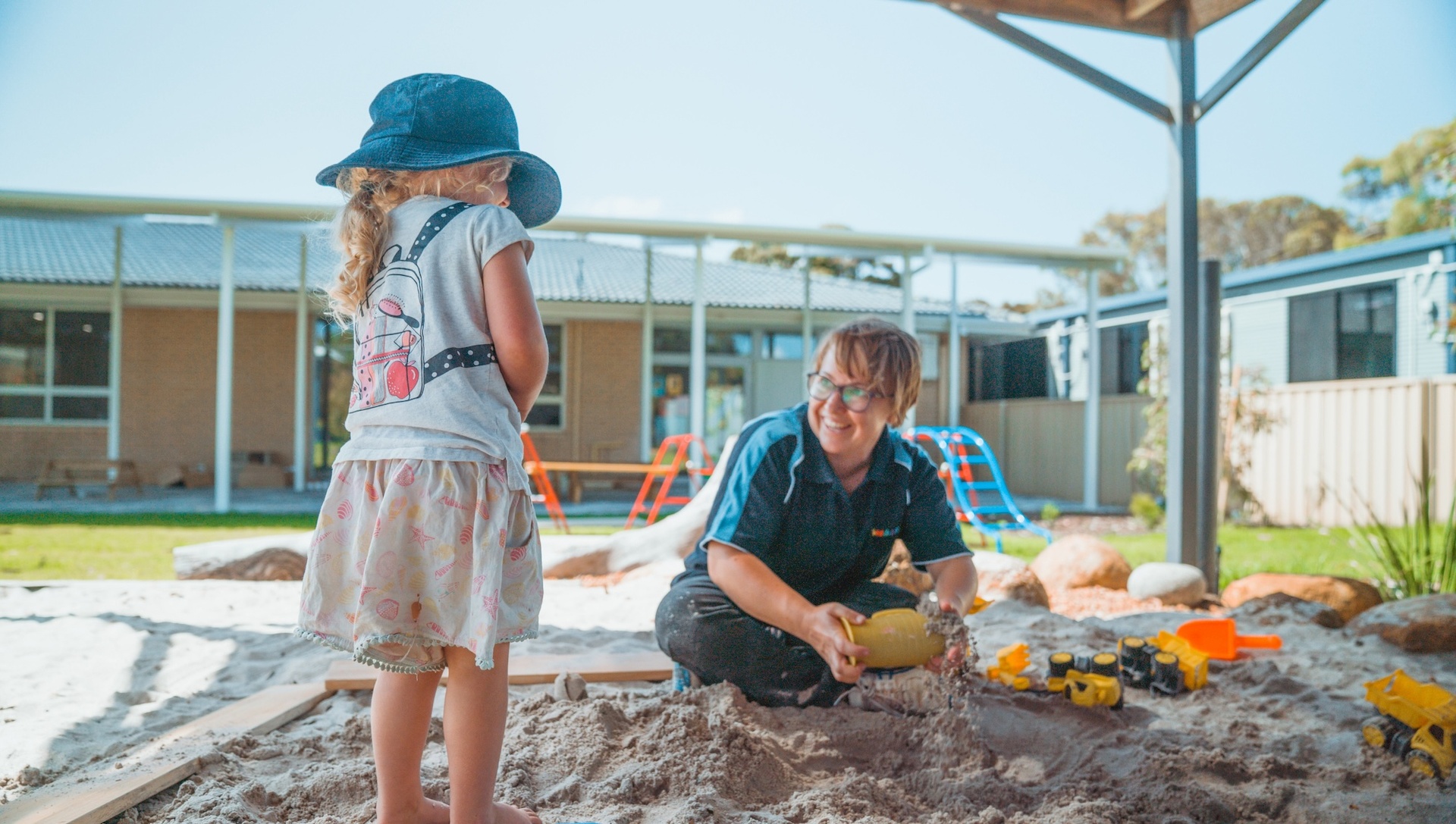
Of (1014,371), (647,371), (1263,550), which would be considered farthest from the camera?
(1014,371)

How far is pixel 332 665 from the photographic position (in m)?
2.79

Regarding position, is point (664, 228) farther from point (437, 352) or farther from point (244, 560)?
point (437, 352)

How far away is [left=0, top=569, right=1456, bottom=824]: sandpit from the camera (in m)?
1.78

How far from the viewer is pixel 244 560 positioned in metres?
5.28

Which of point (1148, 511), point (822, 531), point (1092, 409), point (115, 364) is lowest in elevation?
point (1148, 511)

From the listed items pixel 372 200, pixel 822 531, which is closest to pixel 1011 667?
pixel 822 531

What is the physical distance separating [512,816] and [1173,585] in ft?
13.7

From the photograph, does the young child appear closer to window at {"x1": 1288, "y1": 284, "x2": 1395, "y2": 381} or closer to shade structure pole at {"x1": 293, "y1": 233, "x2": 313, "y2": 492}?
shade structure pole at {"x1": 293, "y1": 233, "x2": 313, "y2": 492}

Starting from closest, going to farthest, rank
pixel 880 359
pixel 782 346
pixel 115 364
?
pixel 880 359
pixel 115 364
pixel 782 346

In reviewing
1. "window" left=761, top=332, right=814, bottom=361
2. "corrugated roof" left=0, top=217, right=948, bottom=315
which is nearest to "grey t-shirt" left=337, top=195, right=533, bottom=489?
"corrugated roof" left=0, top=217, right=948, bottom=315

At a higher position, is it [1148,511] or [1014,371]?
[1014,371]

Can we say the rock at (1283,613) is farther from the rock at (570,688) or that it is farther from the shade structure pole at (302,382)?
the shade structure pole at (302,382)

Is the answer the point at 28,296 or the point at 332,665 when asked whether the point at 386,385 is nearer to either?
the point at 332,665

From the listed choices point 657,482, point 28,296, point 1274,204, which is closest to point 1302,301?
point 657,482
